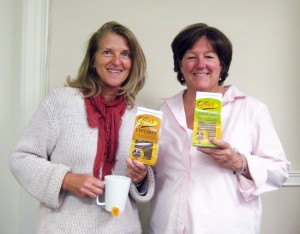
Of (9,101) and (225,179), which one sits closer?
(225,179)

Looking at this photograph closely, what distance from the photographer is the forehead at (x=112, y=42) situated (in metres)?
1.00

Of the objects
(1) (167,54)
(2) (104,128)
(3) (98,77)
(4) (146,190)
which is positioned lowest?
(4) (146,190)

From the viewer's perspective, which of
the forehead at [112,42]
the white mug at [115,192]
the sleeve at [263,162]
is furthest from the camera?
the forehead at [112,42]

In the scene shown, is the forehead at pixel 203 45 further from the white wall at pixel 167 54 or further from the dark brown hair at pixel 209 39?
the white wall at pixel 167 54

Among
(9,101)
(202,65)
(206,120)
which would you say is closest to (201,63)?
(202,65)

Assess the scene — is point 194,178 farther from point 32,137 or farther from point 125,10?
point 125,10

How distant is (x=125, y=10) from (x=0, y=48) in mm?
564

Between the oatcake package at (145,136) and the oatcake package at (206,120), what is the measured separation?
118mm

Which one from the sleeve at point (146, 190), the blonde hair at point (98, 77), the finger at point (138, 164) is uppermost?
the blonde hair at point (98, 77)

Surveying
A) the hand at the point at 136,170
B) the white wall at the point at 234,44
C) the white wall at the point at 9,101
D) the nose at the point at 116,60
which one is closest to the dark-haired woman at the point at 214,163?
the hand at the point at 136,170

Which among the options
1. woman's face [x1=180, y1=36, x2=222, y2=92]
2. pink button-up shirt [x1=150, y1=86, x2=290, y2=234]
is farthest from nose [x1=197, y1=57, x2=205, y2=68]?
pink button-up shirt [x1=150, y1=86, x2=290, y2=234]

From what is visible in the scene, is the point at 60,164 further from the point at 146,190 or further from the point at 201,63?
the point at 201,63

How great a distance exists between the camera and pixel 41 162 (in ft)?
2.85

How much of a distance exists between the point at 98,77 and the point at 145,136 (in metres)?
0.31
